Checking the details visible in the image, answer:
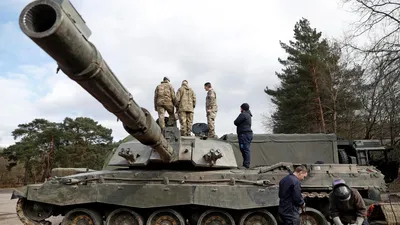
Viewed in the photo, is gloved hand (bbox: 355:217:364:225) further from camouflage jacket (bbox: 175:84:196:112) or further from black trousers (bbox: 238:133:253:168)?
camouflage jacket (bbox: 175:84:196:112)

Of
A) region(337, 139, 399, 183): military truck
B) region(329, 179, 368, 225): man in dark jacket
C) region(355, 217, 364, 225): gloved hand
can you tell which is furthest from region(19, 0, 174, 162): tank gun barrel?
region(337, 139, 399, 183): military truck

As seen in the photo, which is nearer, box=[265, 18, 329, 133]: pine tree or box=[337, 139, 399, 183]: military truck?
box=[337, 139, 399, 183]: military truck

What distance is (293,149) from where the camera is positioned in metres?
17.6

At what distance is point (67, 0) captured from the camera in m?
3.38

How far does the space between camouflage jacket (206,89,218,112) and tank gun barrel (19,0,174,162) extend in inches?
227

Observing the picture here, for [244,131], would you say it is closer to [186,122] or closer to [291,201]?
[186,122]

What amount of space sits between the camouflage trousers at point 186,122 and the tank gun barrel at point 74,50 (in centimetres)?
515

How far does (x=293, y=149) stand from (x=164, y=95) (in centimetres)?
914

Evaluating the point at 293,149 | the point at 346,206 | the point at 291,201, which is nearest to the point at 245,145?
the point at 291,201

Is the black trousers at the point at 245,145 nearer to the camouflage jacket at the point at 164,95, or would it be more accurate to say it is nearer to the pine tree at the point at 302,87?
the camouflage jacket at the point at 164,95

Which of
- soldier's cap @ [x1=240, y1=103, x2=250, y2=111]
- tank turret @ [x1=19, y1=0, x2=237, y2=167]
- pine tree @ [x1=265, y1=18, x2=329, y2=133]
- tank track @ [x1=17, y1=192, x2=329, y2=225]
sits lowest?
tank track @ [x1=17, y1=192, x2=329, y2=225]

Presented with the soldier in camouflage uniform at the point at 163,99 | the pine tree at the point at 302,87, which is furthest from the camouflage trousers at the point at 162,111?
the pine tree at the point at 302,87

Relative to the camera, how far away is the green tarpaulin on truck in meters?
17.4

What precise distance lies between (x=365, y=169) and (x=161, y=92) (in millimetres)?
5721
